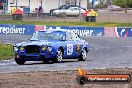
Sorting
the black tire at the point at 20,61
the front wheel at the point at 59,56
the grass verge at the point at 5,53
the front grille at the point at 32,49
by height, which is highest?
the front grille at the point at 32,49

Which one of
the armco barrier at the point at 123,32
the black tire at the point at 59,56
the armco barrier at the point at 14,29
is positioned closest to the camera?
the black tire at the point at 59,56

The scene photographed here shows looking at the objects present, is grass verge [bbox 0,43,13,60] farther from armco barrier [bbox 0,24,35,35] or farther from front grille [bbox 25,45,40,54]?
armco barrier [bbox 0,24,35,35]

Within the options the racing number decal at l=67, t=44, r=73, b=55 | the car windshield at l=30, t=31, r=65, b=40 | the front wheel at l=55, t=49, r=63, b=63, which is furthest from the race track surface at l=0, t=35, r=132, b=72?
the car windshield at l=30, t=31, r=65, b=40

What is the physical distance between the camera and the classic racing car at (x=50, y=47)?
58.9 feet

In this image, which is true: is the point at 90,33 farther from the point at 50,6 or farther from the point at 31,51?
the point at 50,6

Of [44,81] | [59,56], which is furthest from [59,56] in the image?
[44,81]

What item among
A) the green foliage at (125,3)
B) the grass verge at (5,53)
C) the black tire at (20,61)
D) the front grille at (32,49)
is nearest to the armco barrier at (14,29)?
the grass verge at (5,53)

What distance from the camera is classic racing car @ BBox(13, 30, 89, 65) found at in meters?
17.9

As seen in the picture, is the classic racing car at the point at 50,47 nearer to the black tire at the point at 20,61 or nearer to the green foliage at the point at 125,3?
the black tire at the point at 20,61

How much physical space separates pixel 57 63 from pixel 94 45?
42.0 feet

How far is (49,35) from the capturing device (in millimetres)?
Answer: 19141

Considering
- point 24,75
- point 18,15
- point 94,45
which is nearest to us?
point 24,75

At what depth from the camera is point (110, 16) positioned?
51594 millimetres

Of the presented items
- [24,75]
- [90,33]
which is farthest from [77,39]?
[90,33]
